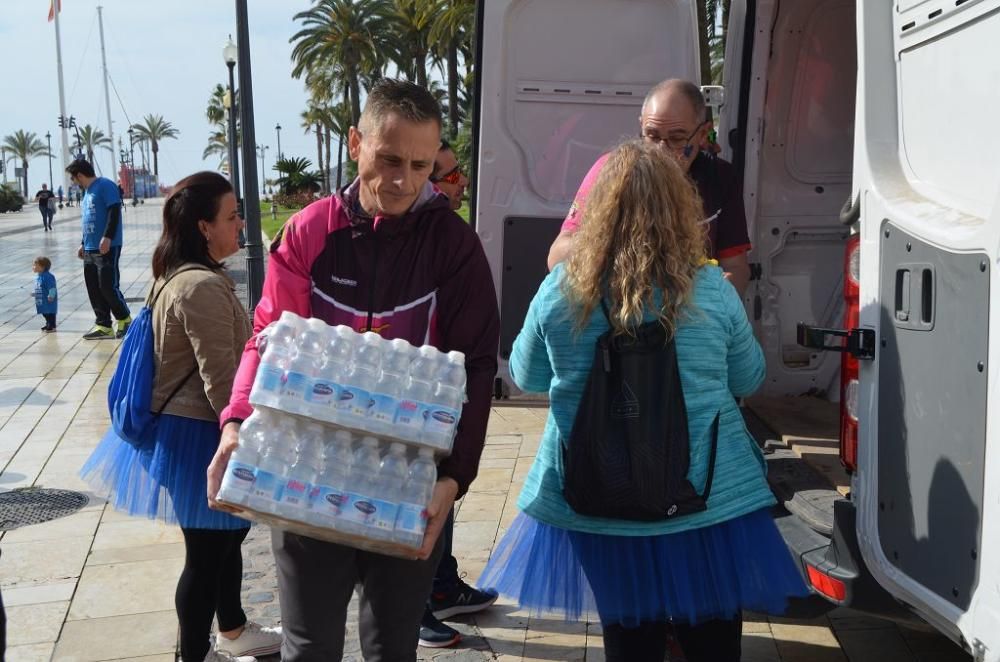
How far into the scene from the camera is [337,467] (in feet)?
7.71

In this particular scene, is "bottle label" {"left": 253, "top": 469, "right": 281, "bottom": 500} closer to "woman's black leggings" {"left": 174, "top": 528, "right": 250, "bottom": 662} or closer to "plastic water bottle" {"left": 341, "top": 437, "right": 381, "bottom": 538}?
"plastic water bottle" {"left": 341, "top": 437, "right": 381, "bottom": 538}

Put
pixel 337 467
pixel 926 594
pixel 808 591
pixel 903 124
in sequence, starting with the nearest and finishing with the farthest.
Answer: pixel 337 467 → pixel 926 594 → pixel 903 124 → pixel 808 591

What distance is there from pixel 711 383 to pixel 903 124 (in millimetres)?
901

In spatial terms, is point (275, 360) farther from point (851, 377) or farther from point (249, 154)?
point (249, 154)

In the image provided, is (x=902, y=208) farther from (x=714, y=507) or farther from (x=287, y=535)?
(x=287, y=535)

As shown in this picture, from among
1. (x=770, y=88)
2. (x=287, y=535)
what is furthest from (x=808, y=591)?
(x=770, y=88)

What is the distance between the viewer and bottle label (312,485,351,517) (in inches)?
91.0

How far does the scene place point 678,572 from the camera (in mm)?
2865

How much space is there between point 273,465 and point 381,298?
0.51 metres

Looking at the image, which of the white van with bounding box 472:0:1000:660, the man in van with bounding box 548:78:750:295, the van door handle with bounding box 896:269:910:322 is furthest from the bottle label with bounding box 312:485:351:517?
the man in van with bounding box 548:78:750:295

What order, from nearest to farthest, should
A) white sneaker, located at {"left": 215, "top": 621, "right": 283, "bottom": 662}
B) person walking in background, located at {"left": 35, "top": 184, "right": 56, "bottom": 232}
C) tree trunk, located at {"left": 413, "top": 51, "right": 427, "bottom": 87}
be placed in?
1. white sneaker, located at {"left": 215, "top": 621, "right": 283, "bottom": 662}
2. person walking in background, located at {"left": 35, "top": 184, "right": 56, "bottom": 232}
3. tree trunk, located at {"left": 413, "top": 51, "right": 427, "bottom": 87}

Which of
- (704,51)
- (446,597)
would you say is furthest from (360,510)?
(704,51)

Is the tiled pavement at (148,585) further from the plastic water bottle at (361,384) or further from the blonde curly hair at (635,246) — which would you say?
the plastic water bottle at (361,384)

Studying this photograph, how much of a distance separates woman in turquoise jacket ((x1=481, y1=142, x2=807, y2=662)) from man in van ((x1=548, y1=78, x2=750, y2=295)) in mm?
1042
